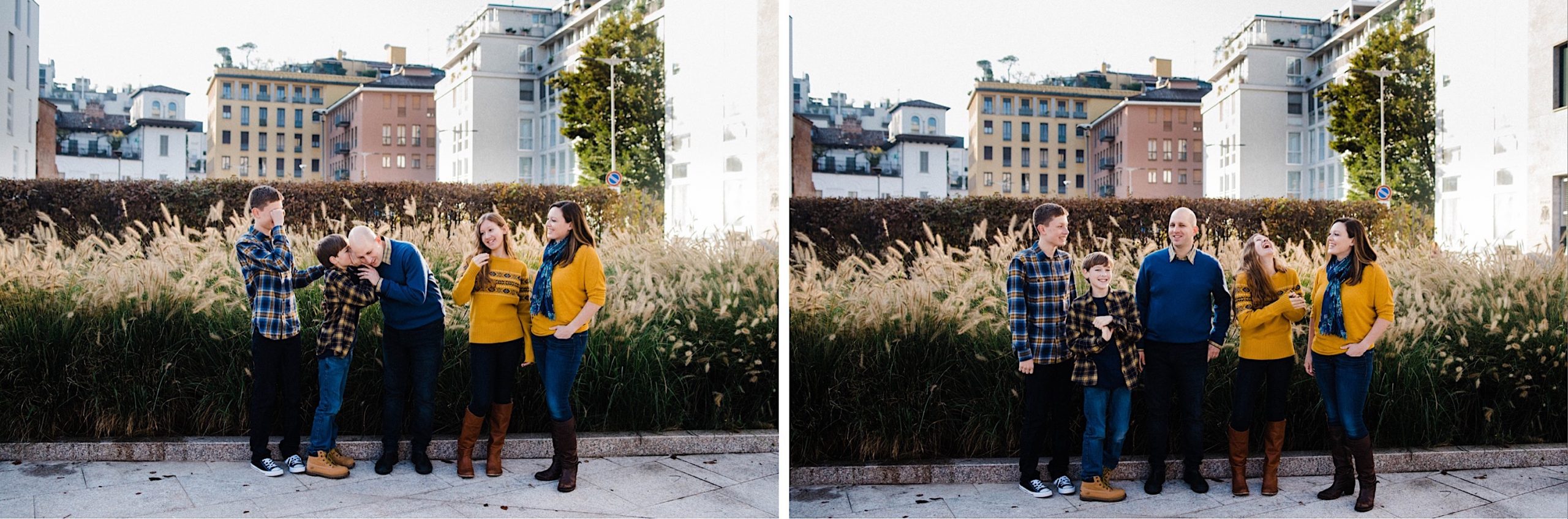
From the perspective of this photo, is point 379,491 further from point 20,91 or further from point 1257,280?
point 1257,280

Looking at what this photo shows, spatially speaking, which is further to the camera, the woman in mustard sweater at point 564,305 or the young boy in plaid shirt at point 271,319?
the young boy in plaid shirt at point 271,319

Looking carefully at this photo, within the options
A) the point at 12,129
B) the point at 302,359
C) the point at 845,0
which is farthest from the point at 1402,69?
the point at 12,129

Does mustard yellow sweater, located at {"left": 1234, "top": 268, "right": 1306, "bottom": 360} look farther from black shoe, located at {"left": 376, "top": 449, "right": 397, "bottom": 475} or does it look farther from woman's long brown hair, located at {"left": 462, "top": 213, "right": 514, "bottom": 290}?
black shoe, located at {"left": 376, "top": 449, "right": 397, "bottom": 475}

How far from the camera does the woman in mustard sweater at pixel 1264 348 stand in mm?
3475

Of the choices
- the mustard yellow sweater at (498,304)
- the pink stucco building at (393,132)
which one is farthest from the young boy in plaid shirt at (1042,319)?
the pink stucco building at (393,132)

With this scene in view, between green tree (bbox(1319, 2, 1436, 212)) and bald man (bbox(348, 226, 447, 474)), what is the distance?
3528mm

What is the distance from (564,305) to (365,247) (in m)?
0.76

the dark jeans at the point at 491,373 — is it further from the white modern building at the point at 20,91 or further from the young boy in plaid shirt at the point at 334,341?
the white modern building at the point at 20,91

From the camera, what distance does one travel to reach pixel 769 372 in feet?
14.1

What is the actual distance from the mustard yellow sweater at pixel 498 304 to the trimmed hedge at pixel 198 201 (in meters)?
0.83

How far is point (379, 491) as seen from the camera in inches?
139

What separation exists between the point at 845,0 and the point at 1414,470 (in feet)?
9.20

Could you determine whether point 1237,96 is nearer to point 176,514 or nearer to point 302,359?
point 302,359

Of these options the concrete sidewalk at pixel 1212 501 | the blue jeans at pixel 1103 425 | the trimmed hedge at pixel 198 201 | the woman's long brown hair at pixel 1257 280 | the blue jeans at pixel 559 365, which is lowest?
the concrete sidewalk at pixel 1212 501
